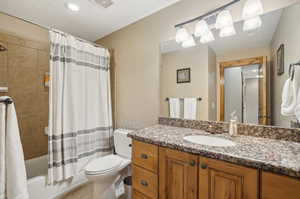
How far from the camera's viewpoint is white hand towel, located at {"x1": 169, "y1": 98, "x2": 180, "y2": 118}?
1.63m

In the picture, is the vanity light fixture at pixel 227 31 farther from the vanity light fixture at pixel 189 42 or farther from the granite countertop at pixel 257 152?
the granite countertop at pixel 257 152

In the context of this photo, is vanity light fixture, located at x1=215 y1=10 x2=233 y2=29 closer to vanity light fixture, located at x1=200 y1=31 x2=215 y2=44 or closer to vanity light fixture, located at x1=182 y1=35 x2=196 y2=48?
vanity light fixture, located at x1=200 y1=31 x2=215 y2=44

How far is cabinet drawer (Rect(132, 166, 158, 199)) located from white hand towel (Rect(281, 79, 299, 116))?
43.0 inches

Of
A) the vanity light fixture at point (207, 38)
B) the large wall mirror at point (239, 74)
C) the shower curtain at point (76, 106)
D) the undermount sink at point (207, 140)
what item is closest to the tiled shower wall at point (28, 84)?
the shower curtain at point (76, 106)

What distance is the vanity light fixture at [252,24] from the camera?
3.85ft

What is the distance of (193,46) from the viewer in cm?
154

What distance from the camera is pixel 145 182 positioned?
1164 millimetres

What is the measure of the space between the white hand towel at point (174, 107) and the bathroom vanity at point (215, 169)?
1.63 feet

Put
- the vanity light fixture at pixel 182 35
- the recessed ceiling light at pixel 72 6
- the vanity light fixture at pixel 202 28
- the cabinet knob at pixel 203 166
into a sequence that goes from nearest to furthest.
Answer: the cabinet knob at pixel 203 166 → the vanity light fixture at pixel 202 28 → the vanity light fixture at pixel 182 35 → the recessed ceiling light at pixel 72 6

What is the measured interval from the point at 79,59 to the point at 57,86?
17.7 inches

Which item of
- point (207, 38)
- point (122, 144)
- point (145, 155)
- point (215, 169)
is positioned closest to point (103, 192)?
point (122, 144)

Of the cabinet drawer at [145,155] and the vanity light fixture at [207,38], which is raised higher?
the vanity light fixture at [207,38]

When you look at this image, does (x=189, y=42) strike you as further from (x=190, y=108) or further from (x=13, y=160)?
(x=13, y=160)

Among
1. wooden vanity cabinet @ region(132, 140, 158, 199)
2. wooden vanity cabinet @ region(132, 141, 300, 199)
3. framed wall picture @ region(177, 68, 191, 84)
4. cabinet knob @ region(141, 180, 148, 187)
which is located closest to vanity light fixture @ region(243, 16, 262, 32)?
framed wall picture @ region(177, 68, 191, 84)
